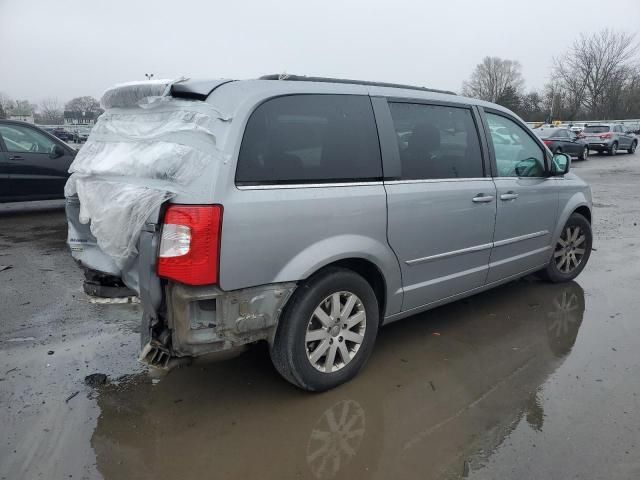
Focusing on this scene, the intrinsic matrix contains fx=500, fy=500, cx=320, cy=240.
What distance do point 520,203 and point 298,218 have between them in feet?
7.84

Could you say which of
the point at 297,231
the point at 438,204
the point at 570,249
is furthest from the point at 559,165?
the point at 297,231

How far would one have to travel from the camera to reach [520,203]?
425 centimetres

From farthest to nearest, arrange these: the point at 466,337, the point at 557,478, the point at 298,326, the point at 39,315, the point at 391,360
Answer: the point at 39,315, the point at 466,337, the point at 391,360, the point at 298,326, the point at 557,478

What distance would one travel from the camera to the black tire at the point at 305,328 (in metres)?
2.83

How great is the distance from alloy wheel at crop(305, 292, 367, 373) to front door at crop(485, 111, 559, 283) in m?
1.53

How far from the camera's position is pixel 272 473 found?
7.97 ft

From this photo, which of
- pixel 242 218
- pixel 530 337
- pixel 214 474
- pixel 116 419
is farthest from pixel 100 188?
pixel 530 337

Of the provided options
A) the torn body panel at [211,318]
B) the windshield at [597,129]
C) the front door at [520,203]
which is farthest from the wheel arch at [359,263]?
the windshield at [597,129]

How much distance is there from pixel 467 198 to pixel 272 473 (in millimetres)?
2333

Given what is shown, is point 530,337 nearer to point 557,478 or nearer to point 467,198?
point 467,198

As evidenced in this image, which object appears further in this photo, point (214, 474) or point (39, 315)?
point (39, 315)

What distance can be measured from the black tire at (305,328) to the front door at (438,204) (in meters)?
0.45

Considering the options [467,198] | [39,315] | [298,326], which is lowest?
[39,315]

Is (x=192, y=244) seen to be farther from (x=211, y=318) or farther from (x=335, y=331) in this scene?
(x=335, y=331)
